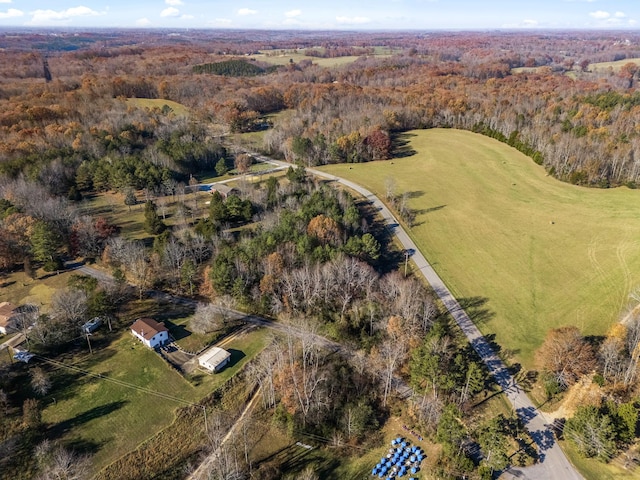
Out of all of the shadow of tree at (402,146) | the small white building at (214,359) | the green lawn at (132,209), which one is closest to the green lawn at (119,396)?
the small white building at (214,359)

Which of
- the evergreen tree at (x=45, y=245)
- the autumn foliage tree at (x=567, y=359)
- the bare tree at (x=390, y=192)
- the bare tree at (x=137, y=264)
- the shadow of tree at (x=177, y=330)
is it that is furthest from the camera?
the bare tree at (x=390, y=192)

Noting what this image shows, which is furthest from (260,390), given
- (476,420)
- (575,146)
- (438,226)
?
(575,146)

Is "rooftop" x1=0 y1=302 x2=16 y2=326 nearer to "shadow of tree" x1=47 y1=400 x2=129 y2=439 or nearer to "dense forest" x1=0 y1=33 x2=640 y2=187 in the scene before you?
"shadow of tree" x1=47 y1=400 x2=129 y2=439

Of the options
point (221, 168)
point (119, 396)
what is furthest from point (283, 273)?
point (221, 168)

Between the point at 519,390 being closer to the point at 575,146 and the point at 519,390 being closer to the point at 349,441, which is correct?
the point at 349,441

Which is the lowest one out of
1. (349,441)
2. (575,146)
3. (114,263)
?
(349,441)

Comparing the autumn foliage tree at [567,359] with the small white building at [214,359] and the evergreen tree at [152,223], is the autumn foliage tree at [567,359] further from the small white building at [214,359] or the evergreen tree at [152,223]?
the evergreen tree at [152,223]
